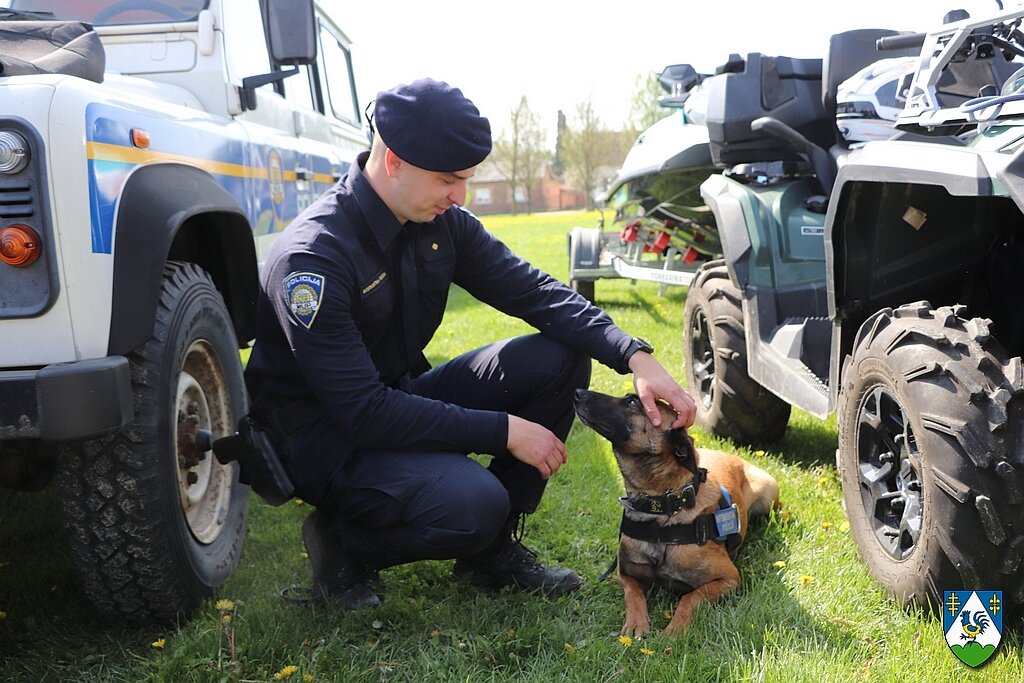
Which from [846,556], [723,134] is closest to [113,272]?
[846,556]

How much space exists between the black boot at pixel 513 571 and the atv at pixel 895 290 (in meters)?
0.96

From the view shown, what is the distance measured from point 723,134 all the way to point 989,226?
155 cm

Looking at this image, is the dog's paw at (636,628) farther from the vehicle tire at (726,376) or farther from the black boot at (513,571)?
the vehicle tire at (726,376)

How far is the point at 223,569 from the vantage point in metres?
2.99

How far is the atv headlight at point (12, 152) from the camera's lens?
6.97ft

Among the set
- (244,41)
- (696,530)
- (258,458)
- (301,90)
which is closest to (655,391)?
(696,530)

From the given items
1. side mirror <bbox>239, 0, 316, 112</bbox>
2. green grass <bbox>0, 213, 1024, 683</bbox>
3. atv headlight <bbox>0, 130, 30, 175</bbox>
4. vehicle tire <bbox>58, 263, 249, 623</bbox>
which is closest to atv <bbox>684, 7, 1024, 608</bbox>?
green grass <bbox>0, 213, 1024, 683</bbox>

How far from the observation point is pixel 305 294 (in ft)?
8.39

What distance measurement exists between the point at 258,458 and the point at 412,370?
0.65 metres

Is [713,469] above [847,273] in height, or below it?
below

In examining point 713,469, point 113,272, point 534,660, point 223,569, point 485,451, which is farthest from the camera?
point 713,469

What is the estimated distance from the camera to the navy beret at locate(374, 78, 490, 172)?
8.38ft

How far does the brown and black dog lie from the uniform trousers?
0.17 metres

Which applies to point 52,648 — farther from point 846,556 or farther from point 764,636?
A: point 846,556
